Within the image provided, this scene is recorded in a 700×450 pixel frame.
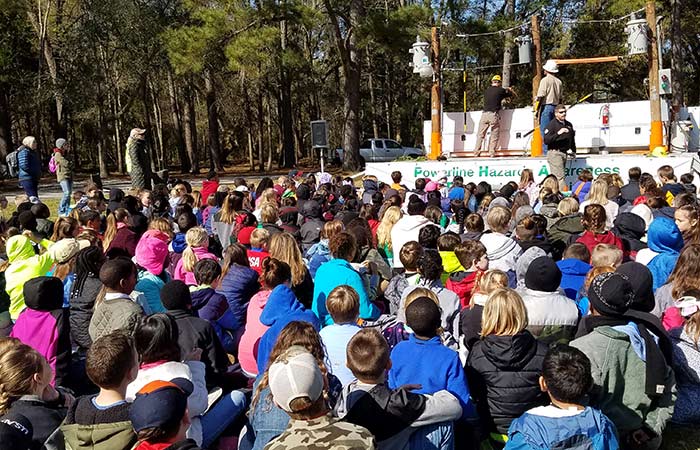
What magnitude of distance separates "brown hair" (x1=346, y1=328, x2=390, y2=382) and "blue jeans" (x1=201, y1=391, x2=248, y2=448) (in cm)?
122

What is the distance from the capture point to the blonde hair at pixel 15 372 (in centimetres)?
297

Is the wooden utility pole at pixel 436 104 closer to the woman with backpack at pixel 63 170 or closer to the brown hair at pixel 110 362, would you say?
the woman with backpack at pixel 63 170

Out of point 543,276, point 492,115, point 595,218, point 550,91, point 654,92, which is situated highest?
point 550,91

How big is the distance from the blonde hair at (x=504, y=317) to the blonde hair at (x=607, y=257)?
4.44 ft

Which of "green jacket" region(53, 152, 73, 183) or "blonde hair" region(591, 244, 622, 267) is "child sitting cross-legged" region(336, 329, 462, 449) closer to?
"blonde hair" region(591, 244, 622, 267)

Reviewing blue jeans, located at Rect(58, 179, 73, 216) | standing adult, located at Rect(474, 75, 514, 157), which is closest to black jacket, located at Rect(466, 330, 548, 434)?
blue jeans, located at Rect(58, 179, 73, 216)

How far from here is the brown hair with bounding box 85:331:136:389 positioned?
2.85 meters

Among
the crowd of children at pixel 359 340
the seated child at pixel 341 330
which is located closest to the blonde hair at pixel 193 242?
the crowd of children at pixel 359 340

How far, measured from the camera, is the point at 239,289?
17.2 feet

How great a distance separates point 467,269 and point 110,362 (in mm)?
3170

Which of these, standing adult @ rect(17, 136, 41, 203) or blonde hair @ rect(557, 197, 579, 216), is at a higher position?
standing adult @ rect(17, 136, 41, 203)

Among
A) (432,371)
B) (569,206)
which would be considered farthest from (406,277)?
(569,206)

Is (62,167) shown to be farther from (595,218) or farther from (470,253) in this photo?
(595,218)

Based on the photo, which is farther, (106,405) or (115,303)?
(115,303)
